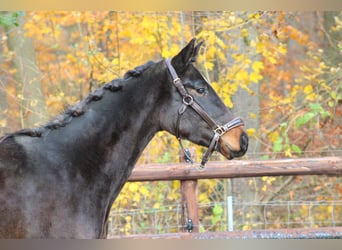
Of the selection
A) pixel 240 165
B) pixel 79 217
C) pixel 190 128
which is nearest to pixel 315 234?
pixel 240 165

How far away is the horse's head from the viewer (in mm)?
3094

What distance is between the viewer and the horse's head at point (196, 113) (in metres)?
3.09

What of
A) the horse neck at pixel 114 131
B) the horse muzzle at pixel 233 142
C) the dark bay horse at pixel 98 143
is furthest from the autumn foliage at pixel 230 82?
the horse neck at pixel 114 131

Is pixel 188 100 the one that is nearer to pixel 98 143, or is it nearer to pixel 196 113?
pixel 196 113

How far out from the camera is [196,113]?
123 inches

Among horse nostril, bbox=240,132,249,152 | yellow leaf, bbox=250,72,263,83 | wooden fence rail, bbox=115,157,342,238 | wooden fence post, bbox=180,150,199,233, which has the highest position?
yellow leaf, bbox=250,72,263,83

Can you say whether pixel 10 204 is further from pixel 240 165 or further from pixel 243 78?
pixel 243 78

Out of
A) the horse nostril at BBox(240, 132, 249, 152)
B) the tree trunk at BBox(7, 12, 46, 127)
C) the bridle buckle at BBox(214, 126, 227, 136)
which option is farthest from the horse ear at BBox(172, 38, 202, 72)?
the tree trunk at BBox(7, 12, 46, 127)

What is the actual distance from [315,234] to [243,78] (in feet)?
9.00

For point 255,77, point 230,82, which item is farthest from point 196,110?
point 230,82

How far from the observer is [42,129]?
9.30 feet

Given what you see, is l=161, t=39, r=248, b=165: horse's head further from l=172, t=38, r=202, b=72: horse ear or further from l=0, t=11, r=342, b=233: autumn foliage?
l=0, t=11, r=342, b=233: autumn foliage

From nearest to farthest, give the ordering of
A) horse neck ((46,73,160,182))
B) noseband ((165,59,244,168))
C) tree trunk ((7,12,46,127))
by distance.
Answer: horse neck ((46,73,160,182)) < noseband ((165,59,244,168)) < tree trunk ((7,12,46,127))

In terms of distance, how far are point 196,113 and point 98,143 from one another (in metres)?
0.61
